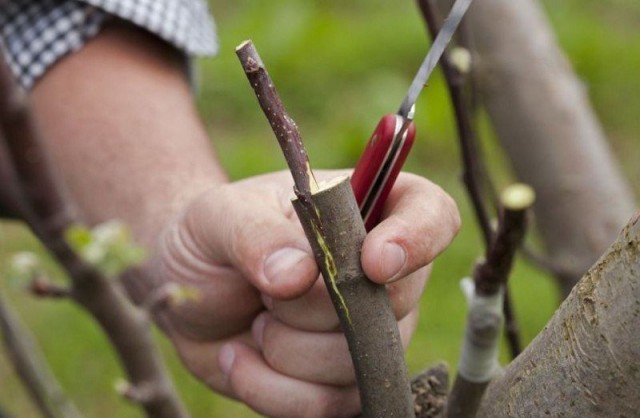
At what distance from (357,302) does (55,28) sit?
0.82 metres

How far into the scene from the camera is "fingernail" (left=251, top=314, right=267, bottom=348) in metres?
0.96

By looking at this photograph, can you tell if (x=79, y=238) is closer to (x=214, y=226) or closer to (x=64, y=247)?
(x=64, y=247)

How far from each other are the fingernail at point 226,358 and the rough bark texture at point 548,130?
580 mm

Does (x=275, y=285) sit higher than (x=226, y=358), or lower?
higher

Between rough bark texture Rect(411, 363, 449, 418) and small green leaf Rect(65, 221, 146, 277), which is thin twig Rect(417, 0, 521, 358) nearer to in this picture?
rough bark texture Rect(411, 363, 449, 418)

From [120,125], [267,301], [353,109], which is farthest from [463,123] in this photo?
[353,109]

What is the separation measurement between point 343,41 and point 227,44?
402 mm

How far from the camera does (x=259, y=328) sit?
37.9 inches

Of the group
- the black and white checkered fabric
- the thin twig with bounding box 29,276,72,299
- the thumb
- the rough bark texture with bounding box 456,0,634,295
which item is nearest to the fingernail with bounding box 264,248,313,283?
the thumb

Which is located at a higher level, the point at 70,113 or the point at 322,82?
the point at 70,113

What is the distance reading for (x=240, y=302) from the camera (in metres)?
0.99

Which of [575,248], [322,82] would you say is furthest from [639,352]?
[322,82]

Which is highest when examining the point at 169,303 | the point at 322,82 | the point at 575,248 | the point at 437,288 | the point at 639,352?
the point at 639,352

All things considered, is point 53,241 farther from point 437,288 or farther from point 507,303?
point 437,288
